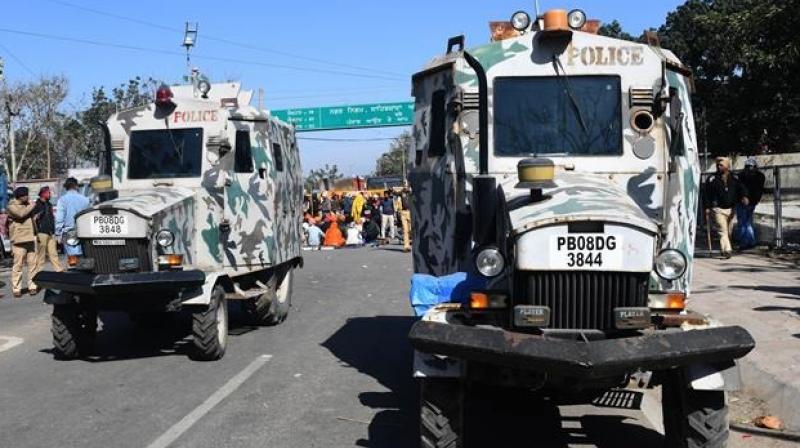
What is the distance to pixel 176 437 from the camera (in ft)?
20.6

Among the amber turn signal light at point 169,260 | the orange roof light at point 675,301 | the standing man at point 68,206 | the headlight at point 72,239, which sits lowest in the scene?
the amber turn signal light at point 169,260

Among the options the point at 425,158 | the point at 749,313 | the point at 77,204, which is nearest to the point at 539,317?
the point at 425,158

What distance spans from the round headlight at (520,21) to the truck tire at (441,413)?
2.76 metres

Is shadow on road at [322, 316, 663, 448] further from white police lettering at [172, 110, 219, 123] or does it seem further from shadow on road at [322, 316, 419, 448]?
white police lettering at [172, 110, 219, 123]

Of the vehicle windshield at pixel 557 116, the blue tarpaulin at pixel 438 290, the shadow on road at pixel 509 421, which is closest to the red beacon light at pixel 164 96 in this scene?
the shadow on road at pixel 509 421

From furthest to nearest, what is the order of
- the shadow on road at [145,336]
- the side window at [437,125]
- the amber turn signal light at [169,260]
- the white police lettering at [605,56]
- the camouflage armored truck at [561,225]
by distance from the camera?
the shadow on road at [145,336] < the amber turn signal light at [169,260] < the side window at [437,125] < the white police lettering at [605,56] < the camouflage armored truck at [561,225]

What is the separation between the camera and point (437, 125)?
6.96 metres

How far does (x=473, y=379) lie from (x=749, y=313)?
5636 millimetres

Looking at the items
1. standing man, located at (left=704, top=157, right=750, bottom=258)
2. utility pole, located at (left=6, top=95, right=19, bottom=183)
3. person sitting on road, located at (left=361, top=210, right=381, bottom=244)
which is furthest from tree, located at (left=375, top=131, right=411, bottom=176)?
standing man, located at (left=704, top=157, right=750, bottom=258)

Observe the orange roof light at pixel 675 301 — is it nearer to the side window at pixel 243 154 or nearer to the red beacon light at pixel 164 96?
the side window at pixel 243 154

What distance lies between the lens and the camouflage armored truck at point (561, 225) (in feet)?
15.6

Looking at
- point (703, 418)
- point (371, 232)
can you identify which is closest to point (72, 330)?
point (703, 418)

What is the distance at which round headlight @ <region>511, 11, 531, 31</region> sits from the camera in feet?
21.0

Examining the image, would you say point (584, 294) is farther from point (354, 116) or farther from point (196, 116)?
point (354, 116)
